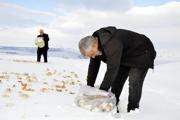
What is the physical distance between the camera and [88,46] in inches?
230

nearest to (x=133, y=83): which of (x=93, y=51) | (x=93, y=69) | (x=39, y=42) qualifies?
(x=93, y=69)

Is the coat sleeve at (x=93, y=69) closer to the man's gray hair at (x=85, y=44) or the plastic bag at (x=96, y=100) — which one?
the plastic bag at (x=96, y=100)

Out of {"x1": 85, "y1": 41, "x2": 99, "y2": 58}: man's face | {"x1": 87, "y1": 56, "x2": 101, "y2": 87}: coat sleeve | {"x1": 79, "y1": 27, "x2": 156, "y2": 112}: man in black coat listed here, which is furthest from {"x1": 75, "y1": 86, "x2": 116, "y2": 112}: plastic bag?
{"x1": 85, "y1": 41, "x2": 99, "y2": 58}: man's face

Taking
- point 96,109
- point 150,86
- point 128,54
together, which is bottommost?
point 150,86

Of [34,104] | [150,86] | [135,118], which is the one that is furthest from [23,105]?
[150,86]

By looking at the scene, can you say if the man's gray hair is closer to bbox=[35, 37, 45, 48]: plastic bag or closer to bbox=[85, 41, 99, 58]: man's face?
bbox=[85, 41, 99, 58]: man's face

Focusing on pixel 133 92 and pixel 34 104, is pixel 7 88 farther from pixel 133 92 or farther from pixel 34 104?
pixel 133 92

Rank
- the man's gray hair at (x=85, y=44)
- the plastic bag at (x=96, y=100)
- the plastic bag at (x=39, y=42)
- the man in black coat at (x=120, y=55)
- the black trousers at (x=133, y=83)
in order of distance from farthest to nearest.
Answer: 1. the plastic bag at (x=39, y=42)
2. the black trousers at (x=133, y=83)
3. the plastic bag at (x=96, y=100)
4. the man in black coat at (x=120, y=55)
5. the man's gray hair at (x=85, y=44)

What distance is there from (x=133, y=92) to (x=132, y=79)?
228 mm

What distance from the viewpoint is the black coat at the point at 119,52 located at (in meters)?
5.98

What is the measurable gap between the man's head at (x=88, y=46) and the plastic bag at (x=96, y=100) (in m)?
0.70

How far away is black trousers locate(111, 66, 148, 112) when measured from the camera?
6.70 metres

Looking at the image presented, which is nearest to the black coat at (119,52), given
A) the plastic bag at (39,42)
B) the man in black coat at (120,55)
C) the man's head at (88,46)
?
the man in black coat at (120,55)

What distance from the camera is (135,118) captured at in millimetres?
6430
